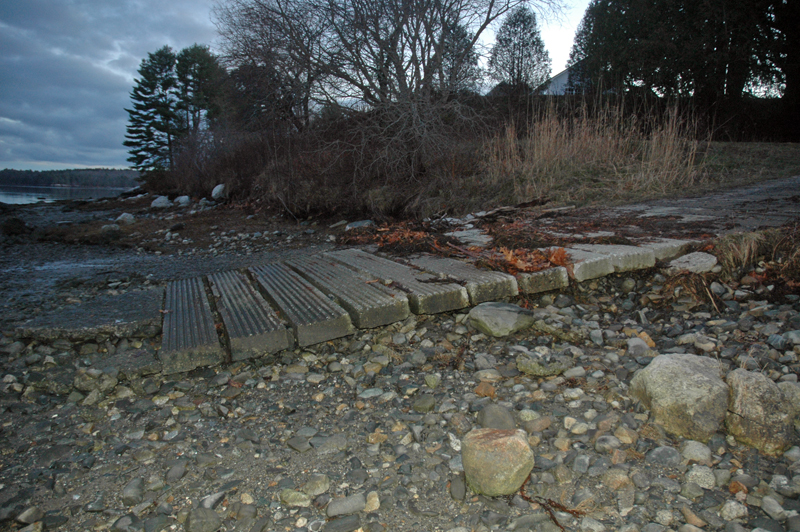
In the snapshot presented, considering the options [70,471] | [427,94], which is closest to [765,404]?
[70,471]

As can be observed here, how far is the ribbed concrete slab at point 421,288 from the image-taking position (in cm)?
200

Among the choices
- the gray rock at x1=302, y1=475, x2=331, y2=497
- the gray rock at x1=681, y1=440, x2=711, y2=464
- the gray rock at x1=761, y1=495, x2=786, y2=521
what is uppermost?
the gray rock at x1=681, y1=440, x2=711, y2=464

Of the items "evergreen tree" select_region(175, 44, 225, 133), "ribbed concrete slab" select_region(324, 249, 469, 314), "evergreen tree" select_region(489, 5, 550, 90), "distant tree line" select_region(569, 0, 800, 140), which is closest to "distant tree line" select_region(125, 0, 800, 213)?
"ribbed concrete slab" select_region(324, 249, 469, 314)

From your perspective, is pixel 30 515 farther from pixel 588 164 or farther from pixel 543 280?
pixel 588 164

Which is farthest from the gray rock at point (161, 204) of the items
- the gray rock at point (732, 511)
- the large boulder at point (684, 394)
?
the gray rock at point (732, 511)

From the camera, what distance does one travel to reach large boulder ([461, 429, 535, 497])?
1.09m

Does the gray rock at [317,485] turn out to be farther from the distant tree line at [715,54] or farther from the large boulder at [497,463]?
the distant tree line at [715,54]

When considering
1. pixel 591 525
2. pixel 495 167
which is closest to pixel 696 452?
pixel 591 525

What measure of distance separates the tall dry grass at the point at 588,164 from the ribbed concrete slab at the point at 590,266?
2.65 meters

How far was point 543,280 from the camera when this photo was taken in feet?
7.22

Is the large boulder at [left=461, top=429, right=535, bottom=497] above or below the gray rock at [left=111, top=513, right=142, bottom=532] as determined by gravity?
above

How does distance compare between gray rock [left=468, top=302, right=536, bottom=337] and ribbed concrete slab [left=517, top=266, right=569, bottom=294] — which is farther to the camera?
ribbed concrete slab [left=517, top=266, right=569, bottom=294]

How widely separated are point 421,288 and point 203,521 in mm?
1297

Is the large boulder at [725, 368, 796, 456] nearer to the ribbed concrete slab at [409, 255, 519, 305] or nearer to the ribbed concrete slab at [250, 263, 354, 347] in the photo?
the ribbed concrete slab at [409, 255, 519, 305]
